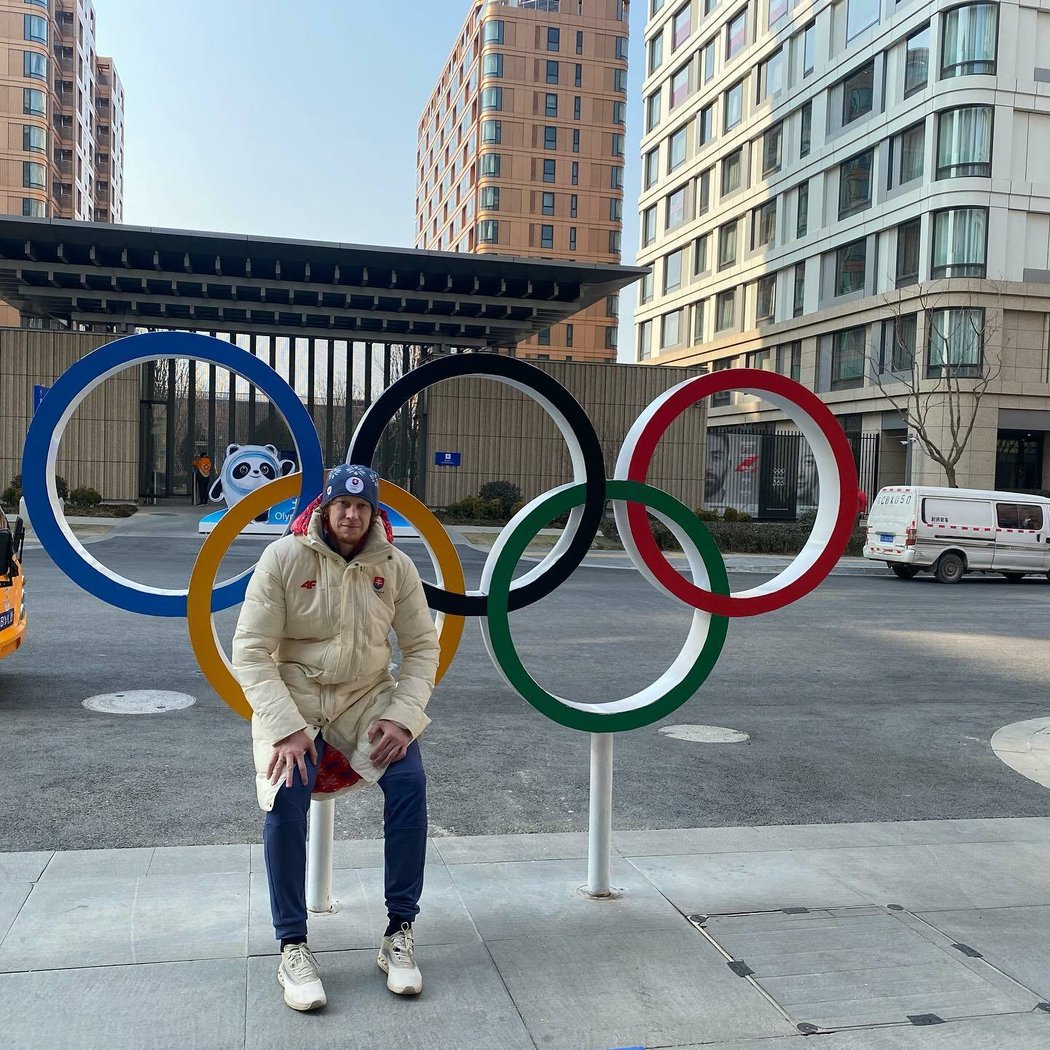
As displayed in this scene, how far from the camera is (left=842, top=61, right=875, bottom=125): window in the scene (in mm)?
41344

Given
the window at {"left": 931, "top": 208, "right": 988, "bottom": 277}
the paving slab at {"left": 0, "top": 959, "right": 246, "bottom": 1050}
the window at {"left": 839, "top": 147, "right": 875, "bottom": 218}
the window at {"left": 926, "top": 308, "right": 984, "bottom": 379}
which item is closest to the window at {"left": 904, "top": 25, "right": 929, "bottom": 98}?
the window at {"left": 839, "top": 147, "right": 875, "bottom": 218}

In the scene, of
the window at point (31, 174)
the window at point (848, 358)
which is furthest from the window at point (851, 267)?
the window at point (31, 174)

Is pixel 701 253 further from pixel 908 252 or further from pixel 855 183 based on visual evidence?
pixel 908 252

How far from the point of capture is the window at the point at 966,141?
119ft

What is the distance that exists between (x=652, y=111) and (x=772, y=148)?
15788 mm

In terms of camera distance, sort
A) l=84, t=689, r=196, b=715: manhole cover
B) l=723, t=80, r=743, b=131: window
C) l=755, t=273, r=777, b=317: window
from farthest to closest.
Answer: l=723, t=80, r=743, b=131: window
l=755, t=273, r=777, b=317: window
l=84, t=689, r=196, b=715: manhole cover

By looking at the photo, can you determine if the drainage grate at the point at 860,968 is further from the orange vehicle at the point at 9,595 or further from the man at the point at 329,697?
the orange vehicle at the point at 9,595

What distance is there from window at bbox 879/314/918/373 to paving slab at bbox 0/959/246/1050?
37678 mm

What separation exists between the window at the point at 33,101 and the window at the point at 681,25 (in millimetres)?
40648

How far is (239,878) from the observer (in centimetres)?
432

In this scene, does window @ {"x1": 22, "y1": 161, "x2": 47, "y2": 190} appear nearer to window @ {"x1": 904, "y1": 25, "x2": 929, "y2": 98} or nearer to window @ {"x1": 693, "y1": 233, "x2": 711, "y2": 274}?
window @ {"x1": 693, "y1": 233, "x2": 711, "y2": 274}

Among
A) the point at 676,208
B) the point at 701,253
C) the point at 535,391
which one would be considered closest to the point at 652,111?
the point at 676,208

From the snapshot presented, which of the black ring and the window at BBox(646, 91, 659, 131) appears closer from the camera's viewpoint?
the black ring

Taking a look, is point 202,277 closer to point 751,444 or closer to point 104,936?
point 751,444
